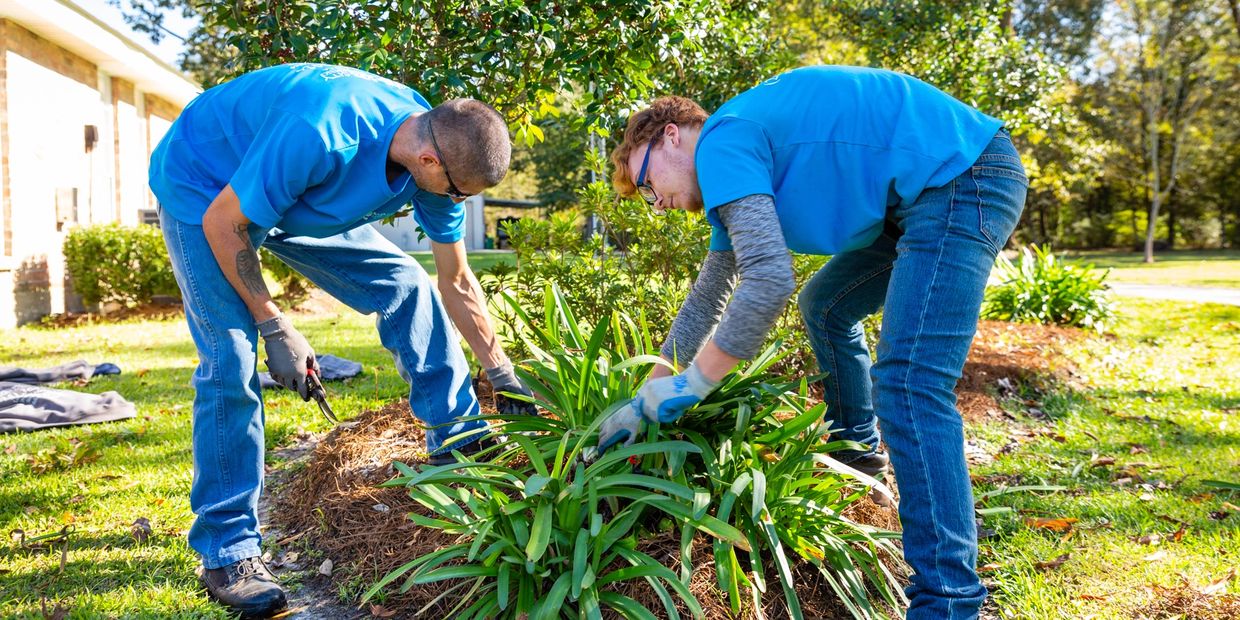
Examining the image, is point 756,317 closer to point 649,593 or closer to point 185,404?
point 649,593

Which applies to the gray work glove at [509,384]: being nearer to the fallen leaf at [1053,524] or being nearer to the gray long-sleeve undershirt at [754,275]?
the gray long-sleeve undershirt at [754,275]

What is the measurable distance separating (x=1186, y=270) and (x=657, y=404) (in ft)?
58.5

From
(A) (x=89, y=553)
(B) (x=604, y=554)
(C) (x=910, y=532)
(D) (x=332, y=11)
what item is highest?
(D) (x=332, y=11)

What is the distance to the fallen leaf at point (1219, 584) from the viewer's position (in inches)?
89.0

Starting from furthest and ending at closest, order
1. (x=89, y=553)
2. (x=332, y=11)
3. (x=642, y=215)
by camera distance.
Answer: (x=642, y=215), (x=332, y=11), (x=89, y=553)

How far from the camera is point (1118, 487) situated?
10.8 feet

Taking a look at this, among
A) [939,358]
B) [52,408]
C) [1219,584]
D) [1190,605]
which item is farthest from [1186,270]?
[52,408]

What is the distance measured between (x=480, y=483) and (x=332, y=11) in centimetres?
202

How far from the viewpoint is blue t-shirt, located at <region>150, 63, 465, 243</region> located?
7.11 ft

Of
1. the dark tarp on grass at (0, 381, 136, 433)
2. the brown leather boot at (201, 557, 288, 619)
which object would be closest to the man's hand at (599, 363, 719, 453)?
the brown leather boot at (201, 557, 288, 619)

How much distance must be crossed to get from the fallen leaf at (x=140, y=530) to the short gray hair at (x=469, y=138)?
1677 millimetres

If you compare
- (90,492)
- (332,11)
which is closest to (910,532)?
(332,11)

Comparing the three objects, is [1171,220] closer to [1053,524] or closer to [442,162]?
[1053,524]

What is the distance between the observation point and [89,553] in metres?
2.66
